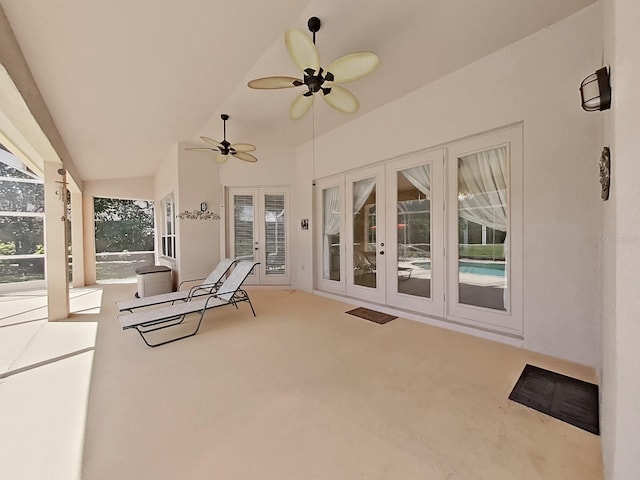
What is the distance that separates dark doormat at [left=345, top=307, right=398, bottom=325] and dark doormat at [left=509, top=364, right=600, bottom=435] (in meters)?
1.72

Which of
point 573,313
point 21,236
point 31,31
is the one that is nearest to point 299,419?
point 573,313

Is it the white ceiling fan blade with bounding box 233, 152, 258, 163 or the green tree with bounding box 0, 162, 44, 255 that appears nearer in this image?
the white ceiling fan blade with bounding box 233, 152, 258, 163

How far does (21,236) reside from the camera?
689 cm

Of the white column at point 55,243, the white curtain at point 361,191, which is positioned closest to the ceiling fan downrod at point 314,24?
the white curtain at point 361,191

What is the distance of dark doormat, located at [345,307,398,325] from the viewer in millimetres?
3859

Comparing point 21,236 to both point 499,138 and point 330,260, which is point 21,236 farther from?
point 499,138

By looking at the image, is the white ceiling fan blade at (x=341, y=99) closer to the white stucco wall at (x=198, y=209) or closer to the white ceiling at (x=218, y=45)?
the white ceiling at (x=218, y=45)

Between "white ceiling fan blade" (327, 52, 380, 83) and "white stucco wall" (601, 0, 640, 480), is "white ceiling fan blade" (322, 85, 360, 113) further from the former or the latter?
"white stucco wall" (601, 0, 640, 480)

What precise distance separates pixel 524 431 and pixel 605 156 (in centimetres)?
167

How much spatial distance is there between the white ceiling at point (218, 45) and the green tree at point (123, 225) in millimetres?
4263

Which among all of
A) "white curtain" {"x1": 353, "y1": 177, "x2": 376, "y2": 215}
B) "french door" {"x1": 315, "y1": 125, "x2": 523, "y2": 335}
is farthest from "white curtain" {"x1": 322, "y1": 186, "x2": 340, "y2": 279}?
"white curtain" {"x1": 353, "y1": 177, "x2": 376, "y2": 215}

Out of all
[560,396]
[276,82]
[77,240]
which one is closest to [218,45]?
[276,82]

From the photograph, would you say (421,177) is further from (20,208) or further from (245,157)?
(20,208)

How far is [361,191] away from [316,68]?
2.60m
